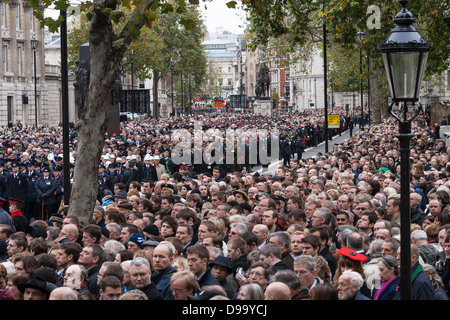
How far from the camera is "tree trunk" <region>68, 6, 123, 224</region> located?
11648 millimetres

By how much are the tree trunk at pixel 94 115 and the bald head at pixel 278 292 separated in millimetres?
6268

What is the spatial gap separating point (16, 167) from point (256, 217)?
1142 centimetres

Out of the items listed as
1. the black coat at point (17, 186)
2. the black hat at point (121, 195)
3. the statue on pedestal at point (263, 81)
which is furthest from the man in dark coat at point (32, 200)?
the statue on pedestal at point (263, 81)

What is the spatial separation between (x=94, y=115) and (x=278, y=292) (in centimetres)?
642

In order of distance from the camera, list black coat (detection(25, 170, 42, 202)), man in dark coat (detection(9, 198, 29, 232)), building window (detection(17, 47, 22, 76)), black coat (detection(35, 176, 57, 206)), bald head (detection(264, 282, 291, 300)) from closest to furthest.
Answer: bald head (detection(264, 282, 291, 300)) → man in dark coat (detection(9, 198, 29, 232)) → black coat (detection(35, 176, 57, 206)) → black coat (detection(25, 170, 42, 202)) → building window (detection(17, 47, 22, 76))

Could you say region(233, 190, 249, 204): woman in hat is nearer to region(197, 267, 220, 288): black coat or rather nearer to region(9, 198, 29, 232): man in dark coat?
region(9, 198, 29, 232): man in dark coat

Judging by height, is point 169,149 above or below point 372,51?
below

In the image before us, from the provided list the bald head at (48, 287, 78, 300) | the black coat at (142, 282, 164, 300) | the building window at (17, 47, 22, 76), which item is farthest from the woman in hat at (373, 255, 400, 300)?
the building window at (17, 47, 22, 76)

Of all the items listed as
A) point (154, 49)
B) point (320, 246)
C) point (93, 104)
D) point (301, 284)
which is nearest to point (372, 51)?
point (93, 104)

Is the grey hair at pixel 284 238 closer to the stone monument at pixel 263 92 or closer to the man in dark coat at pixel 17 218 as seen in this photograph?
the man in dark coat at pixel 17 218

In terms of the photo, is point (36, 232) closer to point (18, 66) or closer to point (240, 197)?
point (240, 197)

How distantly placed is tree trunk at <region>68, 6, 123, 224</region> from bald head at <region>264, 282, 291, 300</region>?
6268 millimetres
